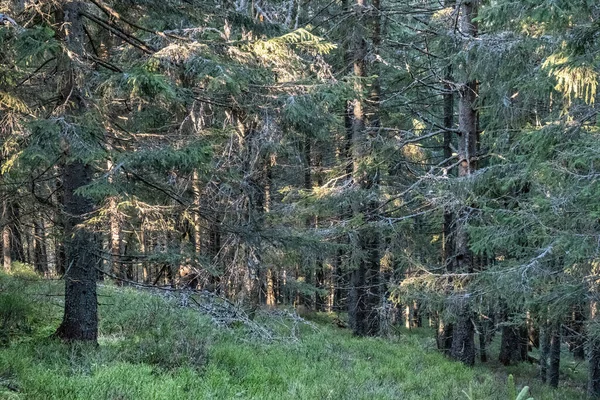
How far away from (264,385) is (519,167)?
22.4ft

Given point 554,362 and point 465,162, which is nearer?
point 465,162

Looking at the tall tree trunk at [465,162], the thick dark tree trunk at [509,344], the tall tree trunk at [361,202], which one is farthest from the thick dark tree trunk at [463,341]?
the thick dark tree trunk at [509,344]

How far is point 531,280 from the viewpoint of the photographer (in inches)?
275

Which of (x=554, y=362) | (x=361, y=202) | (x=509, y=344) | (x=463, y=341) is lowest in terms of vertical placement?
(x=509, y=344)

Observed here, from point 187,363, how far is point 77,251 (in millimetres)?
2095

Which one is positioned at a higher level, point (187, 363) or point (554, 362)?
point (187, 363)

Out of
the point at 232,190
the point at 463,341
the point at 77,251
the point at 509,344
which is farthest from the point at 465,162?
the point at 509,344

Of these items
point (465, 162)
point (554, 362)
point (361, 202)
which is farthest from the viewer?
point (554, 362)

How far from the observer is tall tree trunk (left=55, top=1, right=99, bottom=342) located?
5.65 meters

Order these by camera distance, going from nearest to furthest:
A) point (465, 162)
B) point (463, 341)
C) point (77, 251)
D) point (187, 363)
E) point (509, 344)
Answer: point (187, 363)
point (77, 251)
point (463, 341)
point (465, 162)
point (509, 344)

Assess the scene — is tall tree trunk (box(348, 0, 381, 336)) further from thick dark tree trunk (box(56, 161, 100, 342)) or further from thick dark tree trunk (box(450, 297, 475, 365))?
thick dark tree trunk (box(56, 161, 100, 342))

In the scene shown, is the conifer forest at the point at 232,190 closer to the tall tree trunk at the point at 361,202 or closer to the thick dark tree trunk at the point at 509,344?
the tall tree trunk at the point at 361,202

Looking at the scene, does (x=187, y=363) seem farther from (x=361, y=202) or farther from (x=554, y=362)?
(x=554, y=362)

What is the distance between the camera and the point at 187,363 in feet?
17.7
